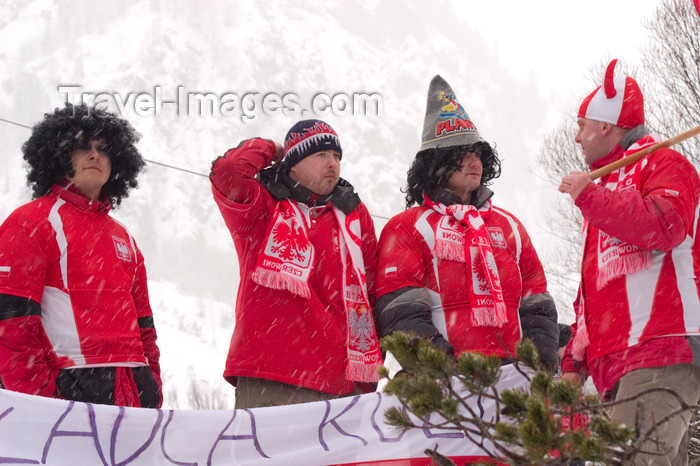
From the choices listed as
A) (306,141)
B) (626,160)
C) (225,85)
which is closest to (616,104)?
(626,160)

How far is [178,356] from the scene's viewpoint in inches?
3637

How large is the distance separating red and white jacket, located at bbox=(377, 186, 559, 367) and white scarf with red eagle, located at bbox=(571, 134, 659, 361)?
0.32m

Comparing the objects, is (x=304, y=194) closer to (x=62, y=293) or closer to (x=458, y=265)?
(x=458, y=265)

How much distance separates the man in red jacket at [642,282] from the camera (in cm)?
290

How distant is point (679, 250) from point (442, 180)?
1.30 m

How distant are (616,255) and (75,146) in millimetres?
2387

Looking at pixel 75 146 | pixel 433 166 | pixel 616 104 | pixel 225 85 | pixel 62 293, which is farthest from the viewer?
pixel 225 85

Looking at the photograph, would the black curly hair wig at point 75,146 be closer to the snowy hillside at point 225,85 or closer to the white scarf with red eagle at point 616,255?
the white scarf with red eagle at point 616,255

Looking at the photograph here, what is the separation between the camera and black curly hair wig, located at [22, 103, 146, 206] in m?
3.60

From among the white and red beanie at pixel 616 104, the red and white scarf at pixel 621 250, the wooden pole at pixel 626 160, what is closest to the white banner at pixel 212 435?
the red and white scarf at pixel 621 250

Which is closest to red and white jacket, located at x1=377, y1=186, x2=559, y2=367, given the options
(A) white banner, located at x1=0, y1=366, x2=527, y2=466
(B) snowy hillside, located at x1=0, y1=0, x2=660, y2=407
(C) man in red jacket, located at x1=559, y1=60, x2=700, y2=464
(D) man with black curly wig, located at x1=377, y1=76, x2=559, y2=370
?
(D) man with black curly wig, located at x1=377, y1=76, x2=559, y2=370

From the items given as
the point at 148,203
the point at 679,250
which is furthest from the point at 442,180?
the point at 148,203

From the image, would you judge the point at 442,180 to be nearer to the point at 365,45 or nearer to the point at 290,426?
the point at 290,426

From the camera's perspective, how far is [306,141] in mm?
3979
